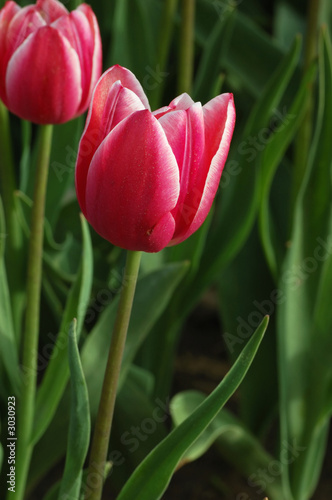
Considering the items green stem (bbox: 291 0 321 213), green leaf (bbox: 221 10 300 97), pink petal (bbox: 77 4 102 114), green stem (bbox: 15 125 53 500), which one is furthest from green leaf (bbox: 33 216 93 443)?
green leaf (bbox: 221 10 300 97)

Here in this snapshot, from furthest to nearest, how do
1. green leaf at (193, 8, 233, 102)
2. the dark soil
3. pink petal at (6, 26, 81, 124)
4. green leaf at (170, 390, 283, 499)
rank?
the dark soil, green leaf at (193, 8, 233, 102), green leaf at (170, 390, 283, 499), pink petal at (6, 26, 81, 124)

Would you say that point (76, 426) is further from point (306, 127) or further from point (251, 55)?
point (251, 55)

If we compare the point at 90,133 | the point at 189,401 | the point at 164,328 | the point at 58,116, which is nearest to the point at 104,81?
the point at 90,133

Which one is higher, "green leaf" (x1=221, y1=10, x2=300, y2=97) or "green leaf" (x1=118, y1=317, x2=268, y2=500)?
"green leaf" (x1=221, y1=10, x2=300, y2=97)

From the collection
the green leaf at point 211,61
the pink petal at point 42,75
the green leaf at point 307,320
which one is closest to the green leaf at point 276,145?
the green leaf at point 307,320

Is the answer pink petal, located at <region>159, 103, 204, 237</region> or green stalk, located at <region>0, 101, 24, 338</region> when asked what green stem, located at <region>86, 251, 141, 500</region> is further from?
green stalk, located at <region>0, 101, 24, 338</region>

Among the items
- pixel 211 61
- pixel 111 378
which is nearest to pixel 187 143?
pixel 111 378
